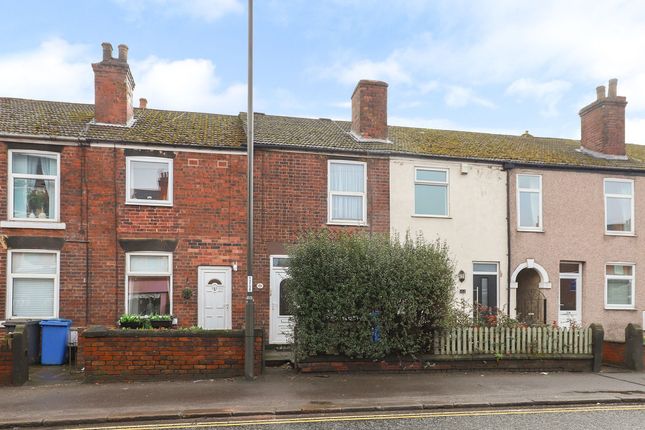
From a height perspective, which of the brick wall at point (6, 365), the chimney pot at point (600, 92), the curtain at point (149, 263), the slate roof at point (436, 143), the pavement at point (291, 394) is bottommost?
the pavement at point (291, 394)

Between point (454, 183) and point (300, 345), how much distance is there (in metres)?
7.79

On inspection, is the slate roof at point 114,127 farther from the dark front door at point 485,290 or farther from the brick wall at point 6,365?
the dark front door at point 485,290

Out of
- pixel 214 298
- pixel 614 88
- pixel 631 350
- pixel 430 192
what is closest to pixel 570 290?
pixel 631 350

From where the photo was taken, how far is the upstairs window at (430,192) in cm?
1550

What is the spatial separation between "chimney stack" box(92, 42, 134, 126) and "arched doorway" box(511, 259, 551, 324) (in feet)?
40.1

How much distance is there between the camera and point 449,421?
7.40m

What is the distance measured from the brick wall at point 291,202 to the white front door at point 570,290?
19.3ft

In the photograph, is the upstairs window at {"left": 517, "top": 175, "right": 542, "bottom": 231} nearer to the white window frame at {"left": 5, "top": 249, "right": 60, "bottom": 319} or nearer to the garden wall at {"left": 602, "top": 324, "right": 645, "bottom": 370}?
the garden wall at {"left": 602, "top": 324, "right": 645, "bottom": 370}

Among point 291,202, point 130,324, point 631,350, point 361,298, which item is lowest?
point 631,350

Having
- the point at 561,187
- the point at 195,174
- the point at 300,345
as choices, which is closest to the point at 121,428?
the point at 300,345

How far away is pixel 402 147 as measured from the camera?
1573 centimetres

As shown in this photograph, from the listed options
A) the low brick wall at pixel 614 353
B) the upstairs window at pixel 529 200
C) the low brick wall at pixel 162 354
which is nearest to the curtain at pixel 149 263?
the low brick wall at pixel 162 354

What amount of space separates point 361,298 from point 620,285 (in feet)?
34.7

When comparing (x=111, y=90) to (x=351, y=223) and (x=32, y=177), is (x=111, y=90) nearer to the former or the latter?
(x=32, y=177)
